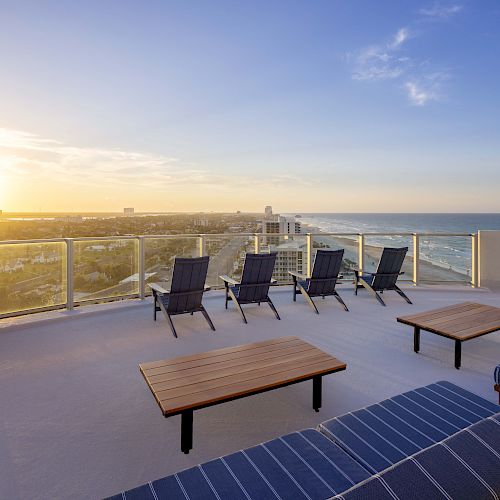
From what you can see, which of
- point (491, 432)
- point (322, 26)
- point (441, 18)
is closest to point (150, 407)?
point (491, 432)

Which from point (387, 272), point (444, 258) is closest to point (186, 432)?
point (387, 272)

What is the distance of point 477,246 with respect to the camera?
25.3 ft

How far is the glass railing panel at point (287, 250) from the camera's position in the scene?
7.27 m

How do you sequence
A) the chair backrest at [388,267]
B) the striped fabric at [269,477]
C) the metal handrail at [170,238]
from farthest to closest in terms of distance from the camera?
the chair backrest at [388,267] < the metal handrail at [170,238] < the striped fabric at [269,477]

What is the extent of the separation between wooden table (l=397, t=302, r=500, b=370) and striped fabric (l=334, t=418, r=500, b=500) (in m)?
2.94

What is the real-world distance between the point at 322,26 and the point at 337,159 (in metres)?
5.00

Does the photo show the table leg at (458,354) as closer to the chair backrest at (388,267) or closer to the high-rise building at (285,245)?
the chair backrest at (388,267)

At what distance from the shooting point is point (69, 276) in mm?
5805

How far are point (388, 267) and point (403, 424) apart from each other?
489 centimetres

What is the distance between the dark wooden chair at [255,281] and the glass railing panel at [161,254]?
1.46 m

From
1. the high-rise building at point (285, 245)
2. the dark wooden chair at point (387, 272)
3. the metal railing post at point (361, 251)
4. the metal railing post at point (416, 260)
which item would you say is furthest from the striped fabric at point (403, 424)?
the metal railing post at point (416, 260)

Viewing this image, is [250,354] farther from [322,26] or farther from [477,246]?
[322,26]

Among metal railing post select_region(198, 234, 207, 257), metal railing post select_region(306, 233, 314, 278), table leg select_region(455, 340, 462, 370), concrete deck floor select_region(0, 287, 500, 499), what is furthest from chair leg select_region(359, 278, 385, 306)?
Result: metal railing post select_region(198, 234, 207, 257)

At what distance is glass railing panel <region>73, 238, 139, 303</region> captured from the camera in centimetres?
591
